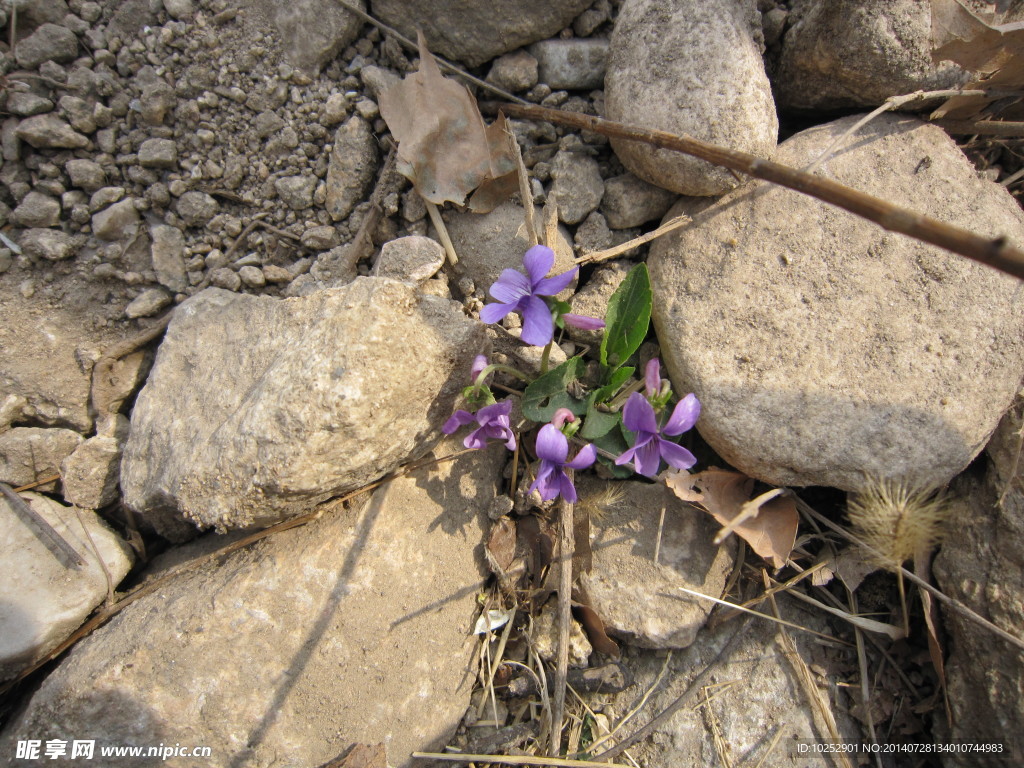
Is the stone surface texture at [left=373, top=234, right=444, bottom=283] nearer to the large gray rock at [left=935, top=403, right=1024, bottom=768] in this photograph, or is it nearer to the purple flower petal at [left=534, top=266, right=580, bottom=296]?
the purple flower petal at [left=534, top=266, right=580, bottom=296]

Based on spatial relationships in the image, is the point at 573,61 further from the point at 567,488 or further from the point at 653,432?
the point at 567,488

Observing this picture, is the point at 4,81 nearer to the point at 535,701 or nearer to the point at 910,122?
the point at 535,701

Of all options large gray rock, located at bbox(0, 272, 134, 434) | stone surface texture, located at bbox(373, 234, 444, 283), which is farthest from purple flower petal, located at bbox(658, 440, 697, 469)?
large gray rock, located at bbox(0, 272, 134, 434)

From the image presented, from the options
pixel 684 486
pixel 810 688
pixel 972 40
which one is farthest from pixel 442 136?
pixel 810 688

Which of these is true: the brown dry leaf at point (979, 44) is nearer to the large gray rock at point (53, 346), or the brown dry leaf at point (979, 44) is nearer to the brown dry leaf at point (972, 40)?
the brown dry leaf at point (972, 40)

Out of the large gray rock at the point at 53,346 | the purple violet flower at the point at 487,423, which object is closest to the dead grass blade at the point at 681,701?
the purple violet flower at the point at 487,423
